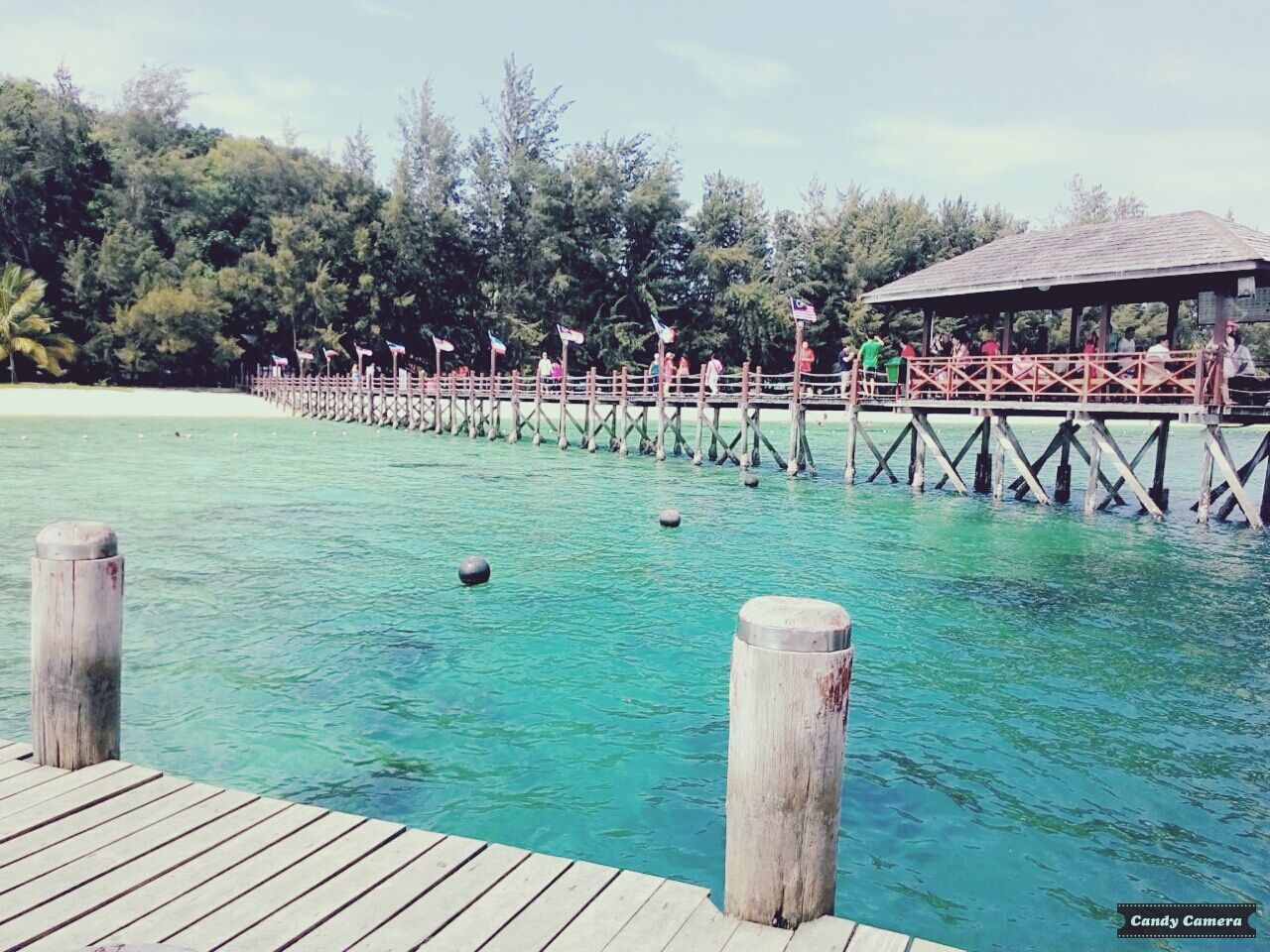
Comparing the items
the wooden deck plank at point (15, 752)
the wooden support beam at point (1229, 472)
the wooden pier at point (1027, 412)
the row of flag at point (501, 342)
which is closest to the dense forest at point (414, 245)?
the row of flag at point (501, 342)

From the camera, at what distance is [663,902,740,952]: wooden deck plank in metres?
3.12

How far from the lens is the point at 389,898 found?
3.39 m

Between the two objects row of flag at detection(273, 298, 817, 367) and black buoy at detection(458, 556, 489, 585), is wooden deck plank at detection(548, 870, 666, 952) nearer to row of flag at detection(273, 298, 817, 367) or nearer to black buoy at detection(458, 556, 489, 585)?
black buoy at detection(458, 556, 489, 585)

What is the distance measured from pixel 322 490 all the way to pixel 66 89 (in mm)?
57533

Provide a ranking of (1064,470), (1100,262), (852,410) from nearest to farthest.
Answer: (1100,262), (1064,470), (852,410)

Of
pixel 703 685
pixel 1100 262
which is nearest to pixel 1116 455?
pixel 1100 262

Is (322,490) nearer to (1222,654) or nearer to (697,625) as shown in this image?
(697,625)

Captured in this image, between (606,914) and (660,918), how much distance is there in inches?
7.2

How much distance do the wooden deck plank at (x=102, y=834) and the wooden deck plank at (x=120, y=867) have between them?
1.8 inches

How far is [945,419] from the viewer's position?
62.7 m

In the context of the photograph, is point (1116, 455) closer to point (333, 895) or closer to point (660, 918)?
point (660, 918)

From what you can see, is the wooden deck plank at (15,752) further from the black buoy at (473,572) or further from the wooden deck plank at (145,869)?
the black buoy at (473,572)

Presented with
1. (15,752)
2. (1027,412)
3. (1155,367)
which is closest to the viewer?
(15,752)

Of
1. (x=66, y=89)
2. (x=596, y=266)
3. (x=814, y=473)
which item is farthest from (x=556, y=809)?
(x=66, y=89)
